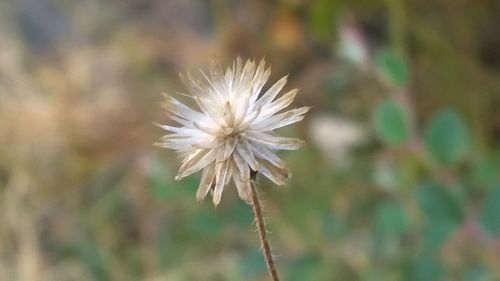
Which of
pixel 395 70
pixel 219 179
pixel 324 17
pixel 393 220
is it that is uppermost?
pixel 324 17

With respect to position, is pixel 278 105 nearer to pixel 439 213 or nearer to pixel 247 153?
pixel 247 153

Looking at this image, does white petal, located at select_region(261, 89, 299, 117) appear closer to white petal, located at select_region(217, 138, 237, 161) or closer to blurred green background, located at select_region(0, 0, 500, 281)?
white petal, located at select_region(217, 138, 237, 161)

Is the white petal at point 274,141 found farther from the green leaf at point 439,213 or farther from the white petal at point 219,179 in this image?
the green leaf at point 439,213

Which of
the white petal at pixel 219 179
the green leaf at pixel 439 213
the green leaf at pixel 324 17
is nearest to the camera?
the white petal at pixel 219 179

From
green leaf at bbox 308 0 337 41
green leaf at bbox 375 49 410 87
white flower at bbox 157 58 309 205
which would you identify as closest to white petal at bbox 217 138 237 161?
white flower at bbox 157 58 309 205

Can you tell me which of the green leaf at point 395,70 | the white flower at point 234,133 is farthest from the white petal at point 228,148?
the green leaf at point 395,70

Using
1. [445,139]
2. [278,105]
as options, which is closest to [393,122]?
[445,139]
